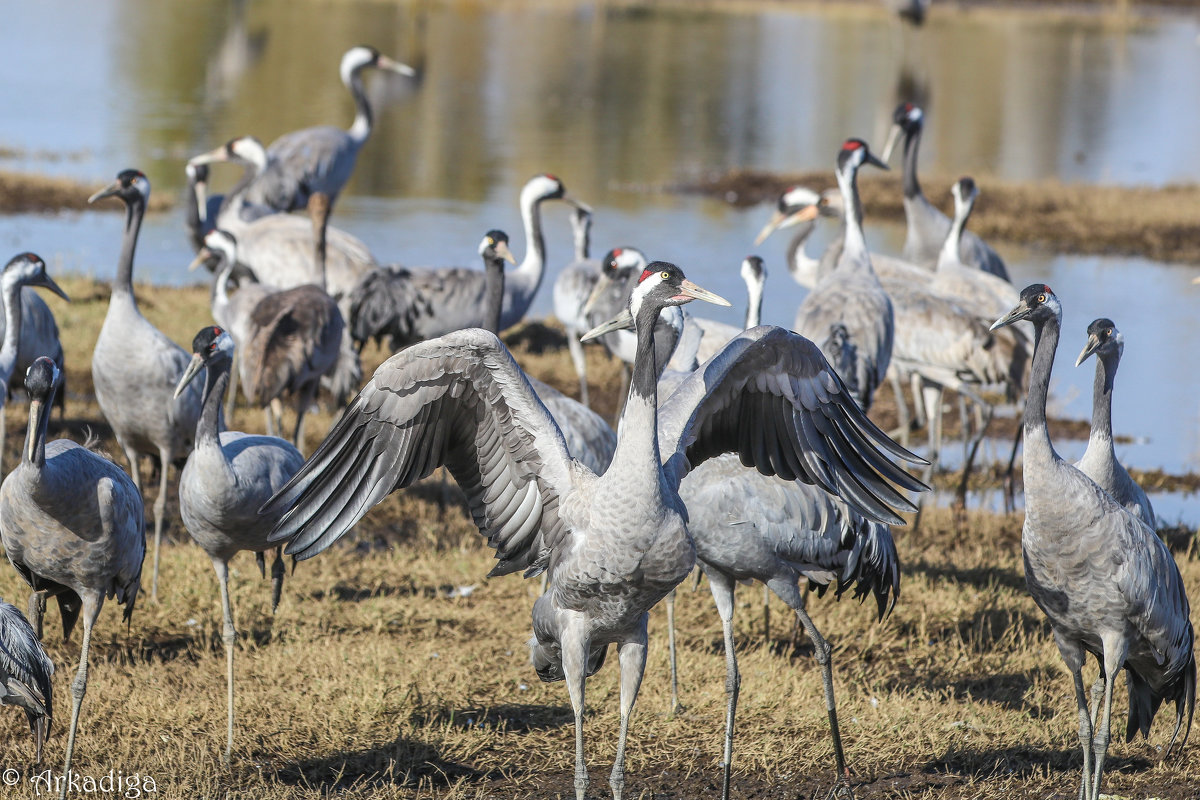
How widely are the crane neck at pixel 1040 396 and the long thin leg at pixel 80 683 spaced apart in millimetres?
2950

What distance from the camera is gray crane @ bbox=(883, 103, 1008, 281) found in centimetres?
983

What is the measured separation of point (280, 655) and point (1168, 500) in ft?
17.5

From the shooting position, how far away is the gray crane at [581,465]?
11.9 feet

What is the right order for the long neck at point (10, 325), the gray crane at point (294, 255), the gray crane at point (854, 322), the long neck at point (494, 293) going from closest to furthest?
the long neck at point (10, 325) → the gray crane at point (854, 322) → the long neck at point (494, 293) → the gray crane at point (294, 255)

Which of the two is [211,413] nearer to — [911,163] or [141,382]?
[141,382]

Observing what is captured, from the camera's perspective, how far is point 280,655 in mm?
5035

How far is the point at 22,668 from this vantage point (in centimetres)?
386

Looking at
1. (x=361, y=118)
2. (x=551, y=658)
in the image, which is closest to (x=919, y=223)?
(x=361, y=118)

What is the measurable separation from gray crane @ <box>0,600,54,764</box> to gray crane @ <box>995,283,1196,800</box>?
2.93 meters

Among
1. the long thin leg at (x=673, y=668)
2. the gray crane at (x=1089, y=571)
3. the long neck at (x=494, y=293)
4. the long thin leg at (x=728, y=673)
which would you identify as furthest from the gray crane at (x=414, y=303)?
the gray crane at (x=1089, y=571)

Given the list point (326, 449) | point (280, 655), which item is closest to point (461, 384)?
point (326, 449)

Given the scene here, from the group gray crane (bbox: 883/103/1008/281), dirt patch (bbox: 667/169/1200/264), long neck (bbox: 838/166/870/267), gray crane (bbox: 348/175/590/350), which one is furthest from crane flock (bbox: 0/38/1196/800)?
dirt patch (bbox: 667/169/1200/264)

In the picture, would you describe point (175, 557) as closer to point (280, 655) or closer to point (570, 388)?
point (280, 655)

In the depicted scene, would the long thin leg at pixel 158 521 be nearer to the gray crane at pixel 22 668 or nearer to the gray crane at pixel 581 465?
the gray crane at pixel 22 668
